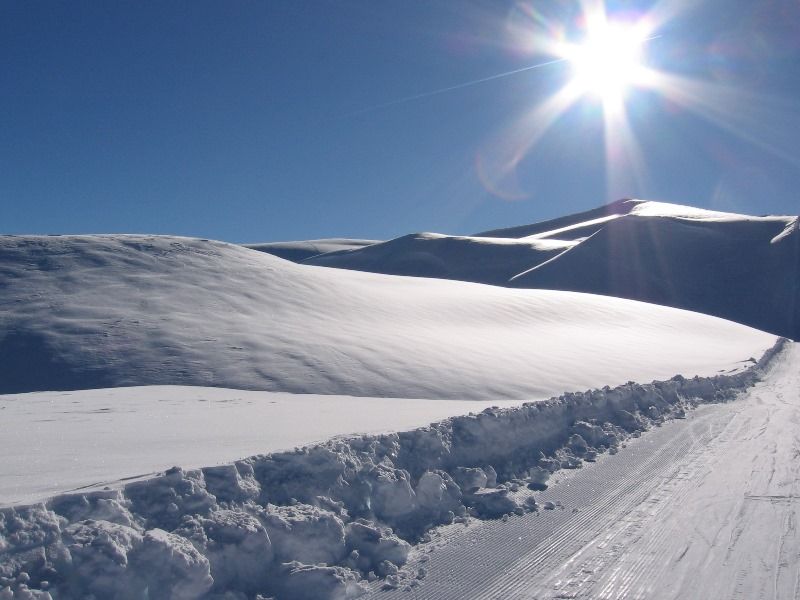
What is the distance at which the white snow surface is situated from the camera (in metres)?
5.64

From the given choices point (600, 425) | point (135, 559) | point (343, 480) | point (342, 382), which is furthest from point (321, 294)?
point (135, 559)

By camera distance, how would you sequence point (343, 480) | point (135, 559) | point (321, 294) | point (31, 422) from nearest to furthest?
1. point (135, 559)
2. point (343, 480)
3. point (31, 422)
4. point (321, 294)

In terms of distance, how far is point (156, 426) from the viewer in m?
8.18

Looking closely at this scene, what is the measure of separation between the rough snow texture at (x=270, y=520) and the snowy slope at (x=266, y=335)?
5.48m

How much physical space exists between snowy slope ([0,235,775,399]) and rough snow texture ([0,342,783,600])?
18.0 feet

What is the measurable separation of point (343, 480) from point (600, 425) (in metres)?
5.67

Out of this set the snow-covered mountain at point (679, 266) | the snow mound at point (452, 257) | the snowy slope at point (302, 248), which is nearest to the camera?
the snow-covered mountain at point (679, 266)

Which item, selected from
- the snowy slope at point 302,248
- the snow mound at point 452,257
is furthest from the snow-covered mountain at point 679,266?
the snowy slope at point 302,248

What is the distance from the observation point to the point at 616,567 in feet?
17.1

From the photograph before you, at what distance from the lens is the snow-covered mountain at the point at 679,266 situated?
60750mm

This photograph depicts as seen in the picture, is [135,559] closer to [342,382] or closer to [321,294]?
[342,382]

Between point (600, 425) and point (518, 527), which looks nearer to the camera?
point (518, 527)

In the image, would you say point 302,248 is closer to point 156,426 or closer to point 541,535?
point 156,426

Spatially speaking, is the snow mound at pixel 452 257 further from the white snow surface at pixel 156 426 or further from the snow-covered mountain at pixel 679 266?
the white snow surface at pixel 156 426
